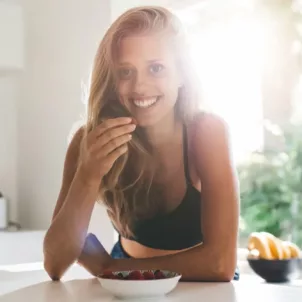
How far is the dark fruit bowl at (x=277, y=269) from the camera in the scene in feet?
5.76

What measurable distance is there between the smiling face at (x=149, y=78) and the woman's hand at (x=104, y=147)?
0.07m

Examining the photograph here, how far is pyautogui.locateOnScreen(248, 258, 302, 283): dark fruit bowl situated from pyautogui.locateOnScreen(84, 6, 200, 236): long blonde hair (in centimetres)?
39

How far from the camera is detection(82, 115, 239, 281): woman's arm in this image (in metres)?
1.46

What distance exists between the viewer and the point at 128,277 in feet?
4.30

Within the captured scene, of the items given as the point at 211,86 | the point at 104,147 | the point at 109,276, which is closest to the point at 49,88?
the point at 211,86

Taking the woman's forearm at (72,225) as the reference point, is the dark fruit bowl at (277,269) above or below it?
below

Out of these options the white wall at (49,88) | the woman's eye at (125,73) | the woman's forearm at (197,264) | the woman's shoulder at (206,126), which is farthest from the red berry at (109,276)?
the white wall at (49,88)

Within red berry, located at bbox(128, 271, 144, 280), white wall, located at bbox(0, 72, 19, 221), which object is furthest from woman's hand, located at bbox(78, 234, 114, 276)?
white wall, located at bbox(0, 72, 19, 221)

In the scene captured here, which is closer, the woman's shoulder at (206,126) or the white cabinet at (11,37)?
the woman's shoulder at (206,126)

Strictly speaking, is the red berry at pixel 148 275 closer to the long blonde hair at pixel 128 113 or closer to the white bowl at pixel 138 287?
the white bowl at pixel 138 287

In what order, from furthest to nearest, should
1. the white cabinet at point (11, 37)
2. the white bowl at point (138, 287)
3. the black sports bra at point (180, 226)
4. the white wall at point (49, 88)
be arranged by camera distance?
the white cabinet at point (11, 37) → the white wall at point (49, 88) → the black sports bra at point (180, 226) → the white bowl at point (138, 287)

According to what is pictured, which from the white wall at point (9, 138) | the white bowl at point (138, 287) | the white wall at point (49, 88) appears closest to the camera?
the white bowl at point (138, 287)

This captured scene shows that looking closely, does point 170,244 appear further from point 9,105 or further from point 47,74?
point 9,105

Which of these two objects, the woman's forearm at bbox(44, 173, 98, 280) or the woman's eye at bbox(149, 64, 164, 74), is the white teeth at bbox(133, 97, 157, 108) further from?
the woman's forearm at bbox(44, 173, 98, 280)
